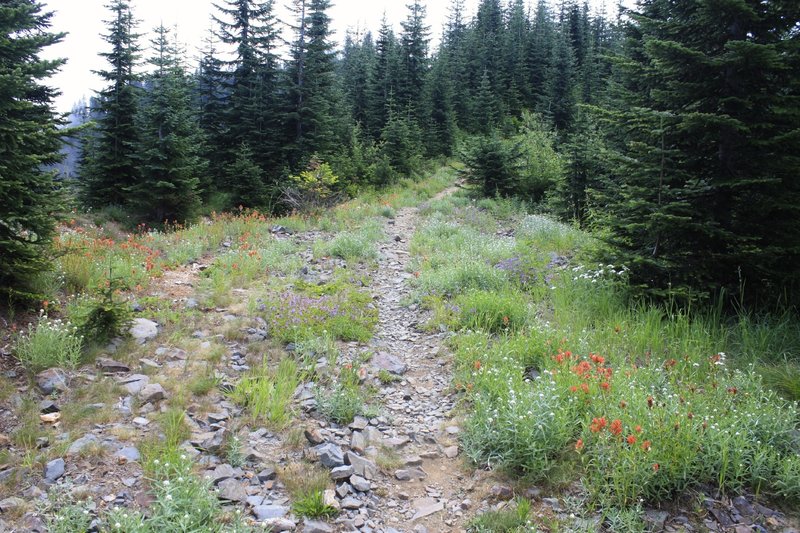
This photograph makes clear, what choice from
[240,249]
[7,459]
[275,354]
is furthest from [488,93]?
[7,459]

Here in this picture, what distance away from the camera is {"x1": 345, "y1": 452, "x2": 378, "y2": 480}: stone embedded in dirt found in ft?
14.0

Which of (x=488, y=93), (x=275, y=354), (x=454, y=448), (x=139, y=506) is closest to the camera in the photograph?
(x=139, y=506)

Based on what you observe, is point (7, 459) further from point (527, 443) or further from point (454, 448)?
point (527, 443)

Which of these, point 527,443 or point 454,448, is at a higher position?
point 527,443

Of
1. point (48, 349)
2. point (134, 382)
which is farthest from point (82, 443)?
point (48, 349)

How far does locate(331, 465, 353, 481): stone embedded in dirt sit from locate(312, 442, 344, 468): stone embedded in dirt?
7 cm

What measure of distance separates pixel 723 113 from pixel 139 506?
335 inches

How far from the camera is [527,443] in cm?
424

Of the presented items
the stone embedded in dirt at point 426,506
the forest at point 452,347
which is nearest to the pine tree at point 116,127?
the forest at point 452,347

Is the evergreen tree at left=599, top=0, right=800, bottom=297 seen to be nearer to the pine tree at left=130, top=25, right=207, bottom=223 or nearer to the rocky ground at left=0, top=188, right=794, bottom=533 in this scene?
the rocky ground at left=0, top=188, right=794, bottom=533

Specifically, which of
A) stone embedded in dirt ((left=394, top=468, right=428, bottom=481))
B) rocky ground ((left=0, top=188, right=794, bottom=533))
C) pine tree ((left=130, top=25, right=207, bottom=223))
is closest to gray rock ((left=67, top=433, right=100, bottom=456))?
rocky ground ((left=0, top=188, right=794, bottom=533))

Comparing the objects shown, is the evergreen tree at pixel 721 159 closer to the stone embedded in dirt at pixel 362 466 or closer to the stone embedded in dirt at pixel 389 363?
the stone embedded in dirt at pixel 389 363

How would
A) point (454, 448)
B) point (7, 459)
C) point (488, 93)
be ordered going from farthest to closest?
point (488, 93)
point (454, 448)
point (7, 459)

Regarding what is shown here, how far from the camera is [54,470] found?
3.78m
